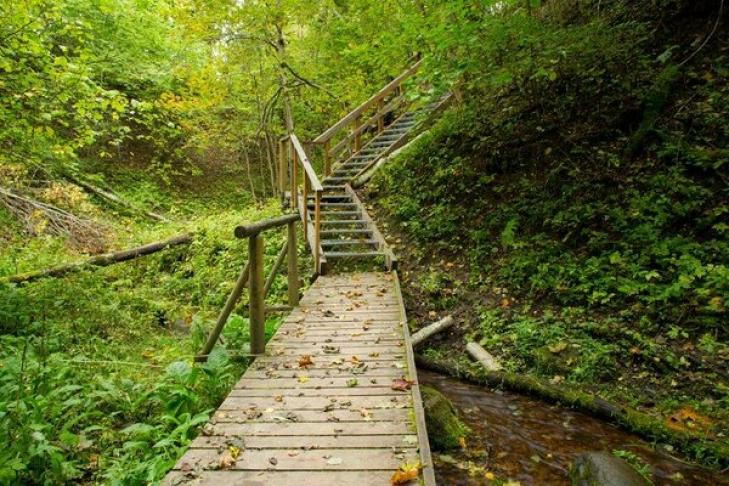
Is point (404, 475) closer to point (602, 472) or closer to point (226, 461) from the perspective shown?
point (226, 461)

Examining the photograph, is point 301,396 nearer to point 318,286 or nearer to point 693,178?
point 318,286

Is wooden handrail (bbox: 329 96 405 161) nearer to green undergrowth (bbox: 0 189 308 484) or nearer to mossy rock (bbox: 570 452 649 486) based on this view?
green undergrowth (bbox: 0 189 308 484)

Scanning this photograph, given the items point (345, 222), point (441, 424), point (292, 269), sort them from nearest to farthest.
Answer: point (441, 424) → point (292, 269) → point (345, 222)

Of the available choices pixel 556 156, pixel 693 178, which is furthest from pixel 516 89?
pixel 693 178

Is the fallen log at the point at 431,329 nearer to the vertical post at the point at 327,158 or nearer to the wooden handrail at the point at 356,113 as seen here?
the wooden handrail at the point at 356,113

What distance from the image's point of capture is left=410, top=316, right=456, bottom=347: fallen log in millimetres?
6020

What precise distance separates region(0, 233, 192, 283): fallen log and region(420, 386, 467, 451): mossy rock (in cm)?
695

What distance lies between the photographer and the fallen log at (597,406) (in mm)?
3662

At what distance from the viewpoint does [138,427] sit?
3451 millimetres

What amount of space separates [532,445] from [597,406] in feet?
2.88

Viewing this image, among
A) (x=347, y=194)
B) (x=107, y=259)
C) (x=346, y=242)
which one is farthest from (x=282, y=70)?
(x=107, y=259)

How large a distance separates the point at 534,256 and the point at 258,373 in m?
4.41

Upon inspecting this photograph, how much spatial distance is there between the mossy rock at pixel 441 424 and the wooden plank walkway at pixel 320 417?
0.41 metres

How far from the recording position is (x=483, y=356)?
550 cm
